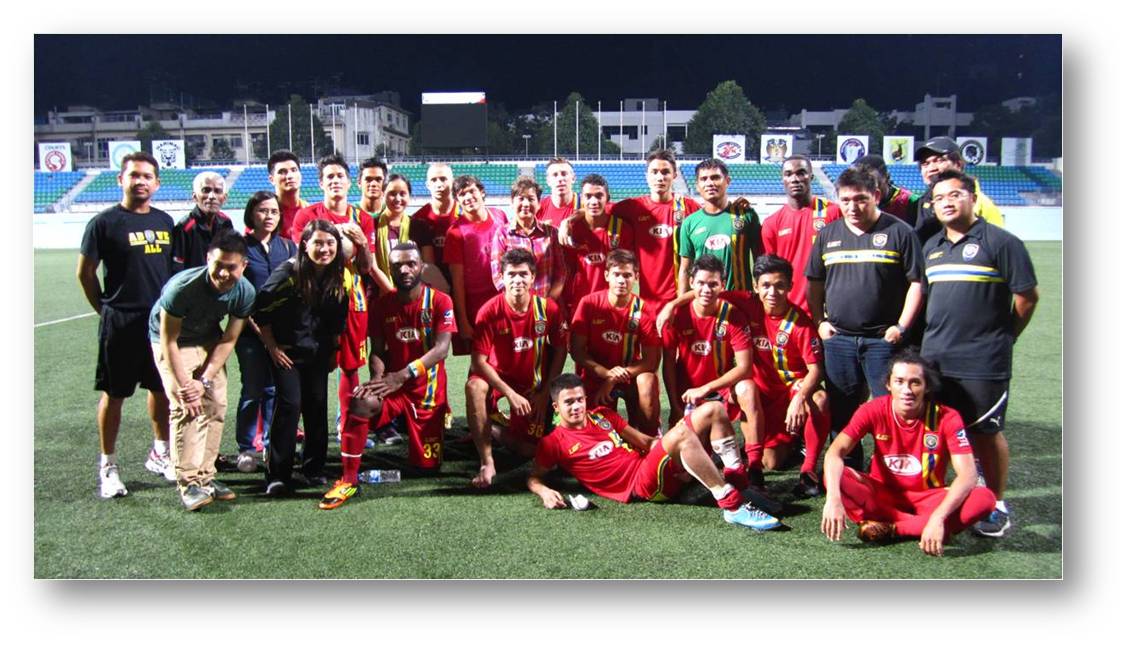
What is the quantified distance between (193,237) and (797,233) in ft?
8.64

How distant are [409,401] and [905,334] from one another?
6.95 feet

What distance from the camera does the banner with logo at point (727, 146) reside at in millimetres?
3814

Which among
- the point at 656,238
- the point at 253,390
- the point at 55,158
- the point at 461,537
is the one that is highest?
the point at 55,158

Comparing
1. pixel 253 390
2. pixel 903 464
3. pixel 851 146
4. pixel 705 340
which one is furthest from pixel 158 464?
pixel 851 146

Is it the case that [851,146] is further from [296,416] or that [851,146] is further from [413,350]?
[296,416]

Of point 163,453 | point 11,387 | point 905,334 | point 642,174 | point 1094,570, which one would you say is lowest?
point 1094,570

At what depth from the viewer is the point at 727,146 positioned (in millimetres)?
3838

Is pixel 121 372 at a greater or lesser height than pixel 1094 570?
greater

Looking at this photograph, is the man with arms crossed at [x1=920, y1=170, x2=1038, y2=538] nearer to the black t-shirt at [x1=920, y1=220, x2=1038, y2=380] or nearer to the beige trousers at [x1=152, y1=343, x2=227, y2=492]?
the black t-shirt at [x1=920, y1=220, x2=1038, y2=380]

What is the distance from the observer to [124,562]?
3098 mm

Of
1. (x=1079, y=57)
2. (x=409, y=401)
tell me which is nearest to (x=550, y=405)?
(x=409, y=401)

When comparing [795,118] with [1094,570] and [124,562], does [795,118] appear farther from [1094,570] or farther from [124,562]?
[124,562]

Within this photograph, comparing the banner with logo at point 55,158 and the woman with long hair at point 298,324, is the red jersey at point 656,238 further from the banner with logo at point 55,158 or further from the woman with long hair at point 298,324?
the banner with logo at point 55,158

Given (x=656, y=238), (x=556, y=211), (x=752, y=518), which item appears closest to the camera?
(x=752, y=518)
